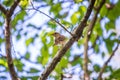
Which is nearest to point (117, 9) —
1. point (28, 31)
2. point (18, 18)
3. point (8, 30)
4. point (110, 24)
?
point (110, 24)

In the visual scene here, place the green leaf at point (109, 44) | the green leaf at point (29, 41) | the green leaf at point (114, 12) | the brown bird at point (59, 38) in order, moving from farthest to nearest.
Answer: the green leaf at point (29, 41) → the green leaf at point (109, 44) → the green leaf at point (114, 12) → the brown bird at point (59, 38)

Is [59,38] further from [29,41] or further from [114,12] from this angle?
[29,41]

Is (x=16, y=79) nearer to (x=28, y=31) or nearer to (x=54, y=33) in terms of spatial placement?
(x=54, y=33)

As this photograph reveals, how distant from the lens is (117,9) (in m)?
1.67

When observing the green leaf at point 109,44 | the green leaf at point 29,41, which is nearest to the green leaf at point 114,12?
the green leaf at point 109,44

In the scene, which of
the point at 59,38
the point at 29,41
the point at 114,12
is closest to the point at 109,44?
the point at 114,12

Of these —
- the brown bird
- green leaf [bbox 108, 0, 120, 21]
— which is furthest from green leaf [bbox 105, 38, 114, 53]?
the brown bird

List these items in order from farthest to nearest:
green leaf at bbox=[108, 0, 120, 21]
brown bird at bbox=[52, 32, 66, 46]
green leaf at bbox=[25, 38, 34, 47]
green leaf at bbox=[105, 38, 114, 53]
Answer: green leaf at bbox=[25, 38, 34, 47]
green leaf at bbox=[105, 38, 114, 53]
green leaf at bbox=[108, 0, 120, 21]
brown bird at bbox=[52, 32, 66, 46]

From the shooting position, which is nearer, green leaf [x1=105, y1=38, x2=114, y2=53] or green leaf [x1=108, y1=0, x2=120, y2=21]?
green leaf [x1=108, y1=0, x2=120, y2=21]

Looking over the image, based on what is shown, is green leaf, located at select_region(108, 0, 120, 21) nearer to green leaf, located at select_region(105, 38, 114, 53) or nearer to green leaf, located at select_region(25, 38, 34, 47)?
green leaf, located at select_region(105, 38, 114, 53)

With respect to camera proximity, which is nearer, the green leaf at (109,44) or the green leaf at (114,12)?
the green leaf at (114,12)

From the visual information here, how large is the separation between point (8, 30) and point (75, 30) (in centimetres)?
24

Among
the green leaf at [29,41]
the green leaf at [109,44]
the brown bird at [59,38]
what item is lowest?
the brown bird at [59,38]

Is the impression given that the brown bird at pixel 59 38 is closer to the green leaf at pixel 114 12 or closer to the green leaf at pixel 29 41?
the green leaf at pixel 114 12
